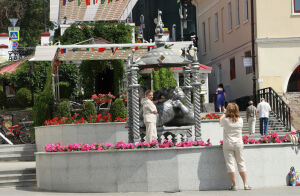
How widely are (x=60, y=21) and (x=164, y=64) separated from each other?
21.7 meters

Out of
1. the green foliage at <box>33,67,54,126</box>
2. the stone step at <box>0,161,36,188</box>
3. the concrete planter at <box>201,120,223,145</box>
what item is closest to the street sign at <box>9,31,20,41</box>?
the green foliage at <box>33,67,54,126</box>

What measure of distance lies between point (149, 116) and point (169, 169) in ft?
6.85

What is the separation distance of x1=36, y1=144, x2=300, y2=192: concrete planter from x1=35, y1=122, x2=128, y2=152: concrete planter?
6727mm

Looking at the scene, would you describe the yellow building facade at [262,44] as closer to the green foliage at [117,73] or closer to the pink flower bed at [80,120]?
→ the green foliage at [117,73]

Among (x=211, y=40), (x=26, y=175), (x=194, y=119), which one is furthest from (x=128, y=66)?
(x=211, y=40)

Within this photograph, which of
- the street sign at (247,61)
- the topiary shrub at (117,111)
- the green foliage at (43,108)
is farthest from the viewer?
the street sign at (247,61)

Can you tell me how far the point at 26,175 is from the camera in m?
17.9

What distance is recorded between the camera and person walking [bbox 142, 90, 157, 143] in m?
16.0

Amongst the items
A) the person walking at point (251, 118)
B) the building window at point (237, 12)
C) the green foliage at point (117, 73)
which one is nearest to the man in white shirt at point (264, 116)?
the person walking at point (251, 118)

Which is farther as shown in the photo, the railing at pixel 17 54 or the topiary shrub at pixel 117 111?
the railing at pixel 17 54

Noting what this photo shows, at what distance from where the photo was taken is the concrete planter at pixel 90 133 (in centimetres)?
2162

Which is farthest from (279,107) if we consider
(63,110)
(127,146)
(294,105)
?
(127,146)

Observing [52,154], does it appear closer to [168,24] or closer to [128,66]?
[128,66]

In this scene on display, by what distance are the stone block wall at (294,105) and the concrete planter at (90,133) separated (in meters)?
13.9
